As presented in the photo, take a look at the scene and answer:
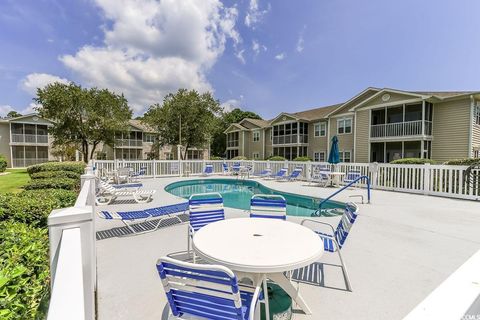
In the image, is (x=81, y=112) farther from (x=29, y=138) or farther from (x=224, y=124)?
(x=224, y=124)

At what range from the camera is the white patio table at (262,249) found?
2.07 meters

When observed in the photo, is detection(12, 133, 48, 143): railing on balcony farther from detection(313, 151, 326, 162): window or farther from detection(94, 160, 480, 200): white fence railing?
detection(313, 151, 326, 162): window

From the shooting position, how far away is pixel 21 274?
1.75m

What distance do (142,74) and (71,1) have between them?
10.7 meters

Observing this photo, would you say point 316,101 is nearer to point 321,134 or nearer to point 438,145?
point 321,134

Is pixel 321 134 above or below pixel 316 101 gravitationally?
below

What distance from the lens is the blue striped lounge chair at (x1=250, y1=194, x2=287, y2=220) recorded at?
4.09 meters

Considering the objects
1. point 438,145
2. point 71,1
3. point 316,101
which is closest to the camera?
point 71,1

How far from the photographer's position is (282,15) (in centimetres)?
1480

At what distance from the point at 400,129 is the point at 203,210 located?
64.6 feet

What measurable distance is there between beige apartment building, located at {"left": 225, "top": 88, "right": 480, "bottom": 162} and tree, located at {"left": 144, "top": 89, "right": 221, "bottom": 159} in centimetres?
817

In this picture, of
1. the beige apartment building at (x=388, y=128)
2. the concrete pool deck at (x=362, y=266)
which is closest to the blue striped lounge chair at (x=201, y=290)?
the concrete pool deck at (x=362, y=266)

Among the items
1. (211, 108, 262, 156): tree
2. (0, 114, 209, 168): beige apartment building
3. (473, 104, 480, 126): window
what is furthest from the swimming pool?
(211, 108, 262, 156): tree

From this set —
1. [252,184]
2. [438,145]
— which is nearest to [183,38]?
[252,184]
